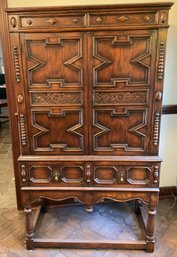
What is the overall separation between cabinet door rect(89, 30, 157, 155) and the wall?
0.66 meters

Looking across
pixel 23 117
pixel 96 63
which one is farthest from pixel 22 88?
pixel 96 63

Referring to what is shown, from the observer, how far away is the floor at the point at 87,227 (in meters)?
1.88

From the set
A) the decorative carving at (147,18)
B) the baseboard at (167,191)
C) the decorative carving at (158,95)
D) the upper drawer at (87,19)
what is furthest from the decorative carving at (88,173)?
the baseboard at (167,191)

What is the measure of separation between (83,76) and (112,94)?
0.74 feet

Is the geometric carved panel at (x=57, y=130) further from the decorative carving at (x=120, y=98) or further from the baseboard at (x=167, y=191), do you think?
the baseboard at (x=167, y=191)

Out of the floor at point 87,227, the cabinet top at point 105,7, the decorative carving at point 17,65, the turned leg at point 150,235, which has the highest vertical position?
the cabinet top at point 105,7

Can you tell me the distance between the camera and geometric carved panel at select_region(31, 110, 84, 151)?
1.64 m

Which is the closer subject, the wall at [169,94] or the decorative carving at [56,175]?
the decorative carving at [56,175]

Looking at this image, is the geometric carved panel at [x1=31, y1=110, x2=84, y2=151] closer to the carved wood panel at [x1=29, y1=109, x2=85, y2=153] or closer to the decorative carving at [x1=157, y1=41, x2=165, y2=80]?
the carved wood panel at [x1=29, y1=109, x2=85, y2=153]

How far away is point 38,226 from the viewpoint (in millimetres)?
2164

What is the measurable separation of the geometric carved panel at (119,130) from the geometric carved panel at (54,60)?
0.30 meters

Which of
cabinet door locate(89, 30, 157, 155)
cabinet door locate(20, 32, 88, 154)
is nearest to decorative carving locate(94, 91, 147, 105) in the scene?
cabinet door locate(89, 30, 157, 155)

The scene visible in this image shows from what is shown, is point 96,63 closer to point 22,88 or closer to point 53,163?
point 22,88

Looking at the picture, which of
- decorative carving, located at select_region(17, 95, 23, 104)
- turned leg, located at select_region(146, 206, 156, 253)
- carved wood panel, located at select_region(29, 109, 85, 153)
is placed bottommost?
turned leg, located at select_region(146, 206, 156, 253)
